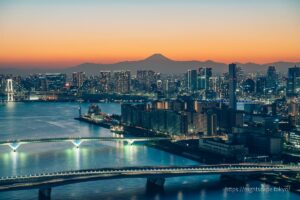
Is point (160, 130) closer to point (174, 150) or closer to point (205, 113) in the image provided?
point (205, 113)

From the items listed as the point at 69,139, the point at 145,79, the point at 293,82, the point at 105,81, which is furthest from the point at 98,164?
the point at 145,79

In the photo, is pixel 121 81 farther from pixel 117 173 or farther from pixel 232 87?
pixel 117 173

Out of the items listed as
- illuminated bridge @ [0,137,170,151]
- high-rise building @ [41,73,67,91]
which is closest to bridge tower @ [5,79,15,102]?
high-rise building @ [41,73,67,91]

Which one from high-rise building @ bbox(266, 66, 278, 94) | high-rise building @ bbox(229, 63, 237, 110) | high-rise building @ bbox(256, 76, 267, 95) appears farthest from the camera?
high-rise building @ bbox(266, 66, 278, 94)

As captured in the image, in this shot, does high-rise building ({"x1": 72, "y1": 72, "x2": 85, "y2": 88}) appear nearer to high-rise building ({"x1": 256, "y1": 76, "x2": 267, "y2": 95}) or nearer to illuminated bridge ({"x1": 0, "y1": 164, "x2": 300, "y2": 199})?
high-rise building ({"x1": 256, "y1": 76, "x2": 267, "y2": 95})

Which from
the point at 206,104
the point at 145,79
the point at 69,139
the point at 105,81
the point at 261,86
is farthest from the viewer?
the point at 145,79

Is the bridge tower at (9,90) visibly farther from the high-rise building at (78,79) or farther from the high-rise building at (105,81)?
the high-rise building at (105,81)

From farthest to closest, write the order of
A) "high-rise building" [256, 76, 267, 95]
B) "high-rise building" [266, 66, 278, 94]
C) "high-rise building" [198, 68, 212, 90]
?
"high-rise building" [198, 68, 212, 90] < "high-rise building" [266, 66, 278, 94] < "high-rise building" [256, 76, 267, 95]
